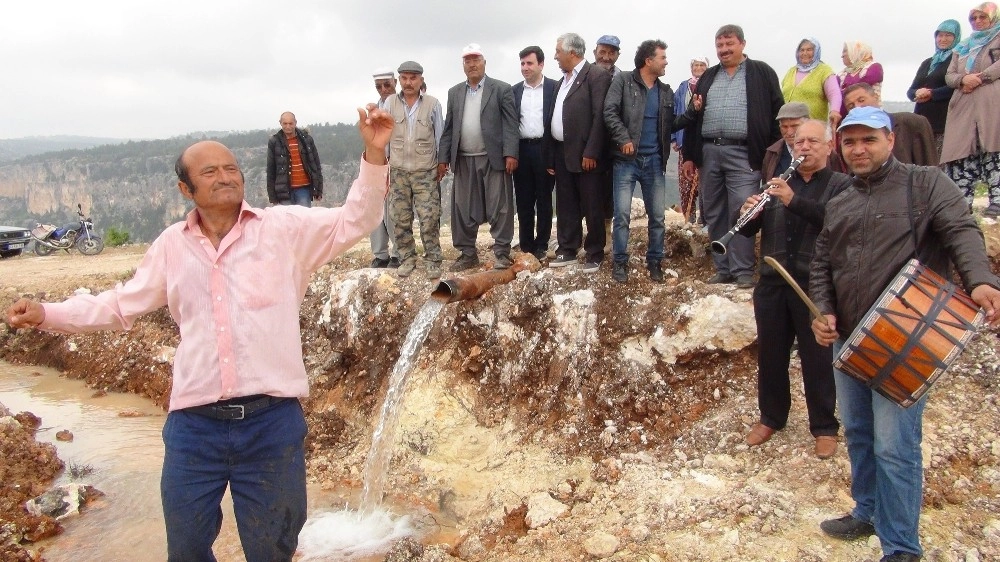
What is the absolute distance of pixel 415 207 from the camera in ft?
21.1

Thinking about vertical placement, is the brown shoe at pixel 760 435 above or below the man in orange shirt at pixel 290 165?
below

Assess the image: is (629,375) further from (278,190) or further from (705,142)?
(278,190)

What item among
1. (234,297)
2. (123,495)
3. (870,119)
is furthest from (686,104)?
(123,495)

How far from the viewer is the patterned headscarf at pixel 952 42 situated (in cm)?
573

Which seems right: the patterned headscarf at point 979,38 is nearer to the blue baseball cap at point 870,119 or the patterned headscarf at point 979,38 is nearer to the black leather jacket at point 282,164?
the blue baseball cap at point 870,119

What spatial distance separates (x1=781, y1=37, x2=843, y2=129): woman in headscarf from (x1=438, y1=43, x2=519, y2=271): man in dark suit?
2.40 m

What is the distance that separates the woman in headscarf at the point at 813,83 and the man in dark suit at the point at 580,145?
1.50 m

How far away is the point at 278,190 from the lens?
7355mm

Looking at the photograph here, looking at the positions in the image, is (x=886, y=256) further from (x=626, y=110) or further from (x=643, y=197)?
(x=626, y=110)

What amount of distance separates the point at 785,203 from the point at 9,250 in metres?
16.1

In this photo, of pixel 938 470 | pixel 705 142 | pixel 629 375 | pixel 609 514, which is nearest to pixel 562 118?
pixel 705 142

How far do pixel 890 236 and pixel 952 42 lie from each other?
14.1 ft

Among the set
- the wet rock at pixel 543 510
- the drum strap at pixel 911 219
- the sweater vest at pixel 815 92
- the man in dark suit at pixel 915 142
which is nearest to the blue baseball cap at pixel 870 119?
the drum strap at pixel 911 219

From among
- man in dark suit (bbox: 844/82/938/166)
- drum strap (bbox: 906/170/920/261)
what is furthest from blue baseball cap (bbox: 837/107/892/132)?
man in dark suit (bbox: 844/82/938/166)
